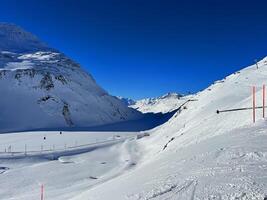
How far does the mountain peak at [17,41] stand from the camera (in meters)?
169

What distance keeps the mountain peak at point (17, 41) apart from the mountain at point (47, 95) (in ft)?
4.52

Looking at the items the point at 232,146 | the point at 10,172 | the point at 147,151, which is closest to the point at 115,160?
the point at 147,151

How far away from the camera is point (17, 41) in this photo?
599 feet

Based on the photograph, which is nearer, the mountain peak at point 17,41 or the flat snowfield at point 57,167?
the flat snowfield at point 57,167

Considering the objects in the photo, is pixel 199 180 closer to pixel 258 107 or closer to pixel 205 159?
pixel 205 159

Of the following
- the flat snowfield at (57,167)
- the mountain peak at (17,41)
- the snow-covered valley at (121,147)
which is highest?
the mountain peak at (17,41)

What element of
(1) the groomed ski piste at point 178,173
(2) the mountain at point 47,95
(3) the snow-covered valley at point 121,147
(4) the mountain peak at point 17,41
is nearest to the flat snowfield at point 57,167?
(1) the groomed ski piste at point 178,173

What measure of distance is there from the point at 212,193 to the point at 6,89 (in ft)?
370

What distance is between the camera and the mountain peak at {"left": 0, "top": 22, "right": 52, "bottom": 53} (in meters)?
169

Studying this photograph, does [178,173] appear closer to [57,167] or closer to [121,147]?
[57,167]

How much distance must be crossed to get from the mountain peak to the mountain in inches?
54.2

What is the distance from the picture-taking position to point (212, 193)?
10.6m

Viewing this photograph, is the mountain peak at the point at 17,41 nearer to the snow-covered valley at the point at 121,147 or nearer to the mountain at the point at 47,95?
the mountain at the point at 47,95

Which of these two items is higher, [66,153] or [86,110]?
[86,110]
